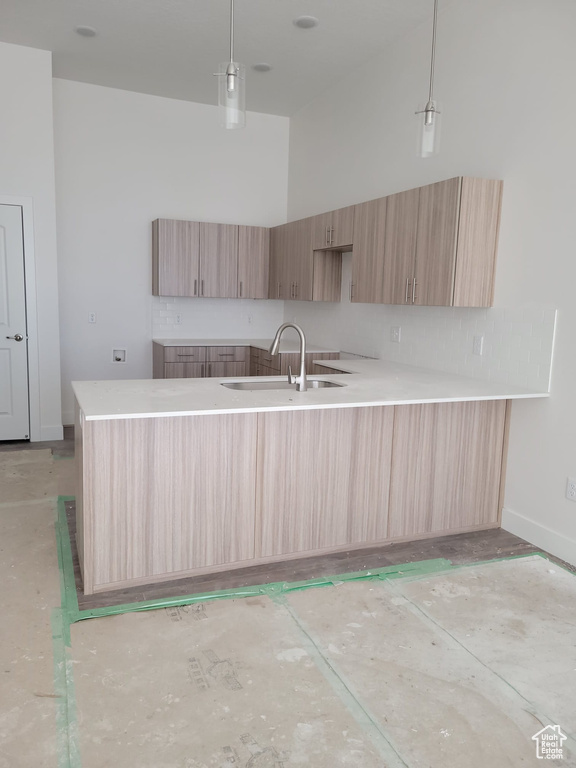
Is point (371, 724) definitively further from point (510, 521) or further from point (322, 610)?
point (510, 521)

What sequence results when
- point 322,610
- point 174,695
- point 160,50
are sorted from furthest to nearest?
1. point 160,50
2. point 322,610
3. point 174,695

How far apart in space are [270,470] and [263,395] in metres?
0.37

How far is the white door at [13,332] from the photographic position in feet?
16.1

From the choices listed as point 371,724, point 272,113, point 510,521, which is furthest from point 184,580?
point 272,113

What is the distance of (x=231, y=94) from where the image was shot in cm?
240

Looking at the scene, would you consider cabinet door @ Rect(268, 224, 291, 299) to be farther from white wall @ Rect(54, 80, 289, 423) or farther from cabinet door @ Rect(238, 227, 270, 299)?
white wall @ Rect(54, 80, 289, 423)

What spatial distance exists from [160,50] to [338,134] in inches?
64.7

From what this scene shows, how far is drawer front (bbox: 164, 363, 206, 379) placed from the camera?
18.1 feet

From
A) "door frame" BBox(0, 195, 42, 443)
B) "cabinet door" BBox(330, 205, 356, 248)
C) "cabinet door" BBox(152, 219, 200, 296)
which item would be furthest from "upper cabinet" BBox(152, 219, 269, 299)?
"cabinet door" BBox(330, 205, 356, 248)

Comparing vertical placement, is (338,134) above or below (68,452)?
above

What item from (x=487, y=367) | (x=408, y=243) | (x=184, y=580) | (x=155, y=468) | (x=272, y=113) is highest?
(x=272, y=113)

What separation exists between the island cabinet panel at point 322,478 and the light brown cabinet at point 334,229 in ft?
6.17

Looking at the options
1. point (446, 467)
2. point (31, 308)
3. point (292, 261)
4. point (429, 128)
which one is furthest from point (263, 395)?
point (31, 308)

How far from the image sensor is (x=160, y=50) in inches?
185
